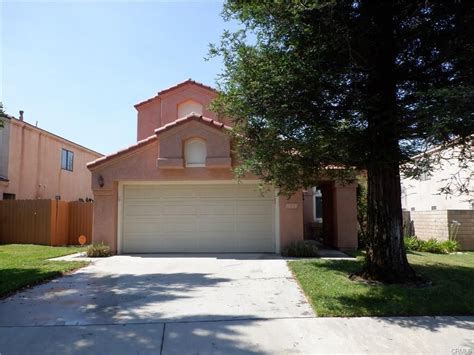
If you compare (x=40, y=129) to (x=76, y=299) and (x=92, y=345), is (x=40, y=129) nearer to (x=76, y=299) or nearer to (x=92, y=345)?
(x=76, y=299)

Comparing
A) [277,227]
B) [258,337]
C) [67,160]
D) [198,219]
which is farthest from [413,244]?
[67,160]

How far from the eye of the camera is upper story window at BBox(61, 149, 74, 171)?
26672 millimetres

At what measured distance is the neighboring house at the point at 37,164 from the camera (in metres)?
21.4

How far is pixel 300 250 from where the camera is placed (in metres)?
13.0

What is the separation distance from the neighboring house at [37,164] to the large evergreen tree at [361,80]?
15275mm

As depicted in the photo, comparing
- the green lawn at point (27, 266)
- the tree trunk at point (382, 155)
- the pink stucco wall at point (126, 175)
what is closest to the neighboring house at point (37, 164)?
the green lawn at point (27, 266)

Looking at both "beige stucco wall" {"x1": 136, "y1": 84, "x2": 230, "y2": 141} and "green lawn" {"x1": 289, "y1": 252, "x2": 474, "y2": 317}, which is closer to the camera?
"green lawn" {"x1": 289, "y1": 252, "x2": 474, "y2": 317}

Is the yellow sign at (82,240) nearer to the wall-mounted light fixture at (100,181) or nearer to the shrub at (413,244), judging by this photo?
the wall-mounted light fixture at (100,181)

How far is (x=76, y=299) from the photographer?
748 cm

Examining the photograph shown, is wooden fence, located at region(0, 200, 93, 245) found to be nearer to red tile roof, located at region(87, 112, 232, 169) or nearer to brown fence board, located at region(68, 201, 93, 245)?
brown fence board, located at region(68, 201, 93, 245)

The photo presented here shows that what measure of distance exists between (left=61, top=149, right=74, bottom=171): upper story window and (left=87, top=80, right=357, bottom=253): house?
1389 centimetres

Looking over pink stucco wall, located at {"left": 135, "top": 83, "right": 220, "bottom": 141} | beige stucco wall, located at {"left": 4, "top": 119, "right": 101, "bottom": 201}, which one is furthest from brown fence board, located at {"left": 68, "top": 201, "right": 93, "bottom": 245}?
beige stucco wall, located at {"left": 4, "top": 119, "right": 101, "bottom": 201}

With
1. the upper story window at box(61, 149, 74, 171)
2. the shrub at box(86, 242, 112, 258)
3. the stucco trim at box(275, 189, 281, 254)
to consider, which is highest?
the upper story window at box(61, 149, 74, 171)

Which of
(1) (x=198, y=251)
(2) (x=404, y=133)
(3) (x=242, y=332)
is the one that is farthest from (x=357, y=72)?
(1) (x=198, y=251)
